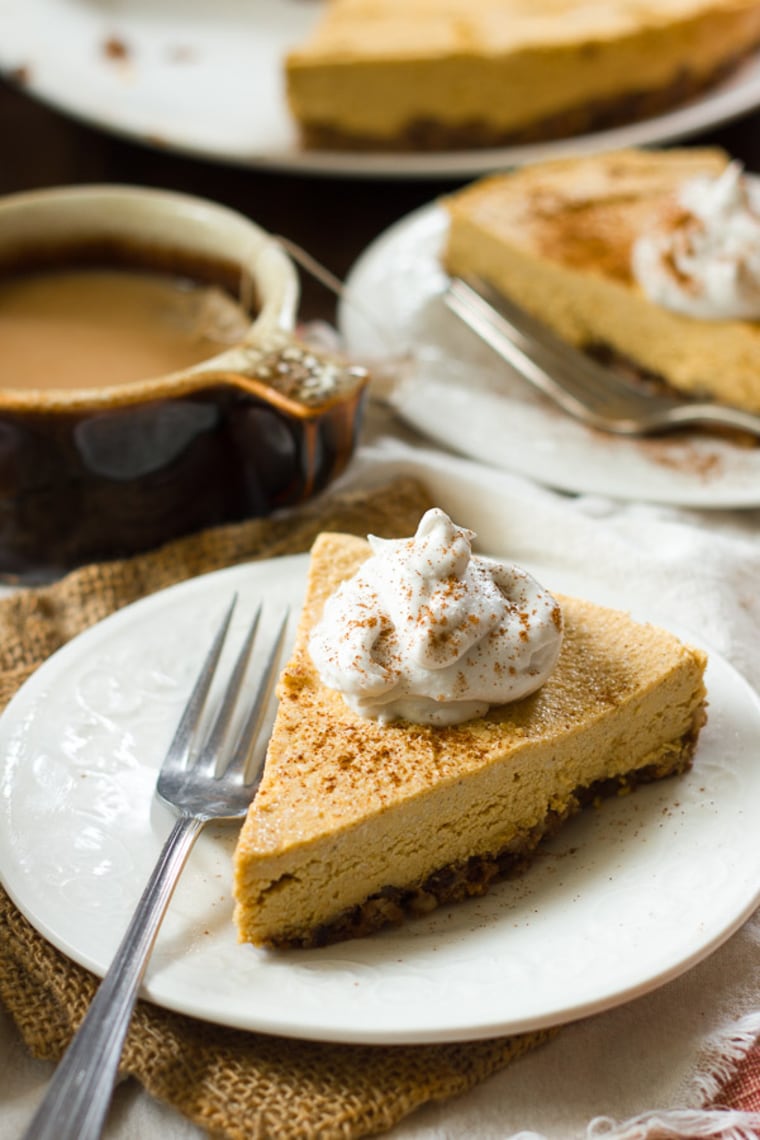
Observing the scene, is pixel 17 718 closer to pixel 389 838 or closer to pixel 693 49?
pixel 389 838

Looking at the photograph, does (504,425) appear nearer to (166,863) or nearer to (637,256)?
(637,256)

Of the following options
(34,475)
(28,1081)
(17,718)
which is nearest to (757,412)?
(34,475)

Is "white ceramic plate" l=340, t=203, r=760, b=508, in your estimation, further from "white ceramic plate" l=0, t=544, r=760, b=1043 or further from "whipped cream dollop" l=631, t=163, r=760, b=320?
"white ceramic plate" l=0, t=544, r=760, b=1043

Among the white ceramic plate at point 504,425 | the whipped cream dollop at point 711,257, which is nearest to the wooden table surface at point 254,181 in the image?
the white ceramic plate at point 504,425

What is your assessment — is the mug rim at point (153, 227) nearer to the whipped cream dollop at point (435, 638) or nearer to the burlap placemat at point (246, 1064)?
the whipped cream dollop at point (435, 638)

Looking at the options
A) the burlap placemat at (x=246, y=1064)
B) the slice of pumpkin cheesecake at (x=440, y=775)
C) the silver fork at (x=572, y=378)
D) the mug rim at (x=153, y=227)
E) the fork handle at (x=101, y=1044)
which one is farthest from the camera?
the silver fork at (x=572, y=378)

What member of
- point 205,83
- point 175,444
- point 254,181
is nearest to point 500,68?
point 254,181
